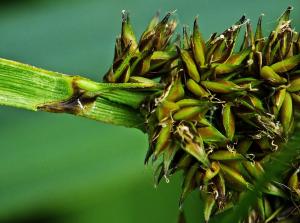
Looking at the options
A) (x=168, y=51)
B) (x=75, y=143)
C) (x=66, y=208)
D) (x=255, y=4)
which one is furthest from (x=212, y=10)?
(x=168, y=51)

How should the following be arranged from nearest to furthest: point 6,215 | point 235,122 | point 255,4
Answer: point 235,122, point 6,215, point 255,4

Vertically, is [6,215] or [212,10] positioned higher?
[212,10]

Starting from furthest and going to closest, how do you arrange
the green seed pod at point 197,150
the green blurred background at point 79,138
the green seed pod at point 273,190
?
the green blurred background at point 79,138
the green seed pod at point 273,190
the green seed pod at point 197,150

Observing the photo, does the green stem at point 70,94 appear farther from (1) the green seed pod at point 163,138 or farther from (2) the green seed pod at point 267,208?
(2) the green seed pod at point 267,208

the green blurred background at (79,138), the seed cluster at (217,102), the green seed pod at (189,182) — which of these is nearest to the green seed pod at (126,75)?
the seed cluster at (217,102)

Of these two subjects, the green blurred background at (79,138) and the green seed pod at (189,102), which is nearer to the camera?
the green seed pod at (189,102)

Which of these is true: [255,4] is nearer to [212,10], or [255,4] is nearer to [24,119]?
[212,10]

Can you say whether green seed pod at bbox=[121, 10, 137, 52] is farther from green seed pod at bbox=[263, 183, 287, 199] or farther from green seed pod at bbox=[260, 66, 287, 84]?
green seed pod at bbox=[263, 183, 287, 199]
